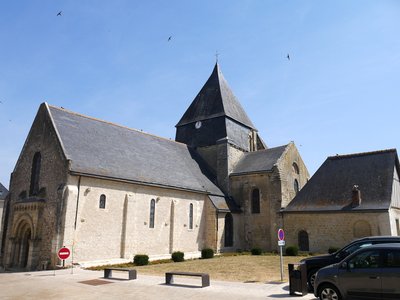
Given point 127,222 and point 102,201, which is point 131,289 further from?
point 127,222

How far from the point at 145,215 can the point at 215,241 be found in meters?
6.63

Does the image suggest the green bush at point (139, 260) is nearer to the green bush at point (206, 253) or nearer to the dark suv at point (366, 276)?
the green bush at point (206, 253)

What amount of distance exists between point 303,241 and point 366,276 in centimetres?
1775

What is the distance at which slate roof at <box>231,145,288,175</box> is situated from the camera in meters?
28.6

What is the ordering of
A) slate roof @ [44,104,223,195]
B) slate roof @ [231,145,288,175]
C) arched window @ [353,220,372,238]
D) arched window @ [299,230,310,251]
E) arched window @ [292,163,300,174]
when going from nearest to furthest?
slate roof @ [44,104,223,195], arched window @ [353,220,372,238], arched window @ [299,230,310,251], slate roof @ [231,145,288,175], arched window @ [292,163,300,174]

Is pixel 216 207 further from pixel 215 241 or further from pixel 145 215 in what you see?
pixel 145 215

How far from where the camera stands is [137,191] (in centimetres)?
2150

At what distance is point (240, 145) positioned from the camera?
33.3 m

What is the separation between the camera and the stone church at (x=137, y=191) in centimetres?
1845

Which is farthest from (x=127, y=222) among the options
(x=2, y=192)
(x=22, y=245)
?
(x=2, y=192)

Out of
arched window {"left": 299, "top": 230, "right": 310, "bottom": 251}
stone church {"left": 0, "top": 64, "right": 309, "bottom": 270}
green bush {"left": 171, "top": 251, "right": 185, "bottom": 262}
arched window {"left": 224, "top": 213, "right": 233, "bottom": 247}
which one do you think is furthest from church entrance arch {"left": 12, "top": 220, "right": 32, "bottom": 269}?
arched window {"left": 299, "top": 230, "right": 310, "bottom": 251}

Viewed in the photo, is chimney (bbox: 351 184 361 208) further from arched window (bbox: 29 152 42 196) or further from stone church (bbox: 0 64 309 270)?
arched window (bbox: 29 152 42 196)

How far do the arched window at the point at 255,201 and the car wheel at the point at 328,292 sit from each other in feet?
64.4

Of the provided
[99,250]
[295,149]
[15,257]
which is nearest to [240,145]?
[295,149]
